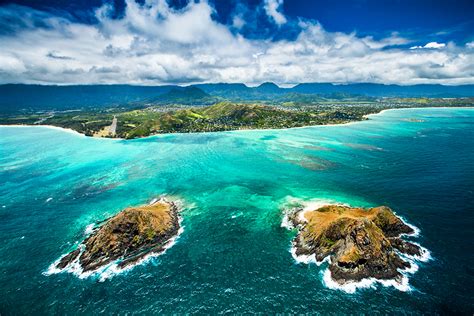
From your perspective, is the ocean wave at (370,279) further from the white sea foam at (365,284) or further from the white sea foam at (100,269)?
the white sea foam at (100,269)

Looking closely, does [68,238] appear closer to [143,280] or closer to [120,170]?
[143,280]

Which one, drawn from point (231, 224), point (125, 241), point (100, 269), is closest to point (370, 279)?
point (231, 224)

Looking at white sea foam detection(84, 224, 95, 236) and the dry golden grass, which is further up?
the dry golden grass

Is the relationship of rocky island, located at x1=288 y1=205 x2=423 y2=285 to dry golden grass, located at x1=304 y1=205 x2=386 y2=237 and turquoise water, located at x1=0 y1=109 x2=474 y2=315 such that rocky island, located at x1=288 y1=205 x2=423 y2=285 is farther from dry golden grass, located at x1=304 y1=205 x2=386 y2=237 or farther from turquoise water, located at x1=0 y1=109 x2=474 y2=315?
turquoise water, located at x1=0 y1=109 x2=474 y2=315

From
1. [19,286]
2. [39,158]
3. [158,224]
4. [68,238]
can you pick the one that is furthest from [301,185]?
[39,158]

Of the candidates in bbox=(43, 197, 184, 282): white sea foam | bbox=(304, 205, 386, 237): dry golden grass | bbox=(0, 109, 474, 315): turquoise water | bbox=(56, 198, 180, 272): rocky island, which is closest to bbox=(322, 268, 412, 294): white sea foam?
bbox=(0, 109, 474, 315): turquoise water

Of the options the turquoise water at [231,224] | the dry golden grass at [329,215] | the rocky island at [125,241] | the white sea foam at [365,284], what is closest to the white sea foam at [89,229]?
the rocky island at [125,241]

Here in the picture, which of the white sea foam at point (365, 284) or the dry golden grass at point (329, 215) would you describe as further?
the dry golden grass at point (329, 215)
